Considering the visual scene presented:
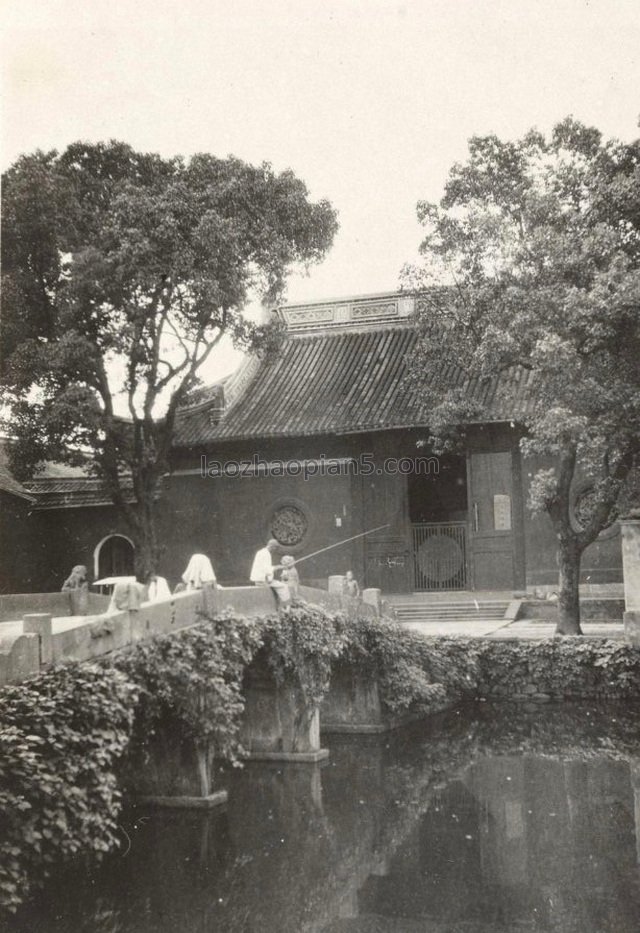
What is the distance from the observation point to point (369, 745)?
13.5 metres

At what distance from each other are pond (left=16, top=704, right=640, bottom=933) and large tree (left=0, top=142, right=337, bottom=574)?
6.55 m

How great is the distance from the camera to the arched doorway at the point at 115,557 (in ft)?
74.2

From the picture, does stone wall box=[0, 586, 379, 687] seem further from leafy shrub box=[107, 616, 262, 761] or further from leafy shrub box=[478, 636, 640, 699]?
leafy shrub box=[478, 636, 640, 699]

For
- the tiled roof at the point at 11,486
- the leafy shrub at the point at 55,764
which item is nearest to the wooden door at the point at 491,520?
the tiled roof at the point at 11,486

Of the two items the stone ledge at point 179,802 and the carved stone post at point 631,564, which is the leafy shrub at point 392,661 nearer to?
the carved stone post at point 631,564

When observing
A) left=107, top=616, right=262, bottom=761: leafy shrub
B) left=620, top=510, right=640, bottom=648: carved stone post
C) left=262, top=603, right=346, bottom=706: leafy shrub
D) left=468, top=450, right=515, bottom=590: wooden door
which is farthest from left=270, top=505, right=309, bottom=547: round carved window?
left=107, top=616, right=262, bottom=761: leafy shrub

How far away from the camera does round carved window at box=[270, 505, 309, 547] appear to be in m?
21.1

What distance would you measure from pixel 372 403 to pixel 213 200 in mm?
6774

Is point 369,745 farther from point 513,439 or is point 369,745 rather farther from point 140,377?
point 513,439

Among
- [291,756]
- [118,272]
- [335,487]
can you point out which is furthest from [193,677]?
[335,487]

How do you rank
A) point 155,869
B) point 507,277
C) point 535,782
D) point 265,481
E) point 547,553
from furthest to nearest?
point 265,481 < point 547,553 < point 507,277 < point 535,782 < point 155,869

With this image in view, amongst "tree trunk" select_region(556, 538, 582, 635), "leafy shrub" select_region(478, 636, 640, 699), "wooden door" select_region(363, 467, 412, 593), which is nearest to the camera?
"leafy shrub" select_region(478, 636, 640, 699)

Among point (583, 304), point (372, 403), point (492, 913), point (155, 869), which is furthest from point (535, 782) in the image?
point (372, 403)

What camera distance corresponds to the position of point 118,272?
14.5 meters
